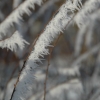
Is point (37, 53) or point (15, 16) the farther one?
point (15, 16)

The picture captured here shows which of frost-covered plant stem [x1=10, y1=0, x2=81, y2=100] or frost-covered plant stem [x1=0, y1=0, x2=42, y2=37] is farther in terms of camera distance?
frost-covered plant stem [x1=0, y1=0, x2=42, y2=37]

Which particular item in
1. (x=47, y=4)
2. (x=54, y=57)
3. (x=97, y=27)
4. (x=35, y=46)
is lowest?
(x=54, y=57)

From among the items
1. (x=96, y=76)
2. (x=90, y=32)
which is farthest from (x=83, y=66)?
(x=90, y=32)

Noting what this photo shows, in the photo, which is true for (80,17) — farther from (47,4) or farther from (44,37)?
(47,4)

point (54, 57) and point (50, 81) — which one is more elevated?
point (50, 81)

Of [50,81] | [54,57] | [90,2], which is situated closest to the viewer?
[90,2]

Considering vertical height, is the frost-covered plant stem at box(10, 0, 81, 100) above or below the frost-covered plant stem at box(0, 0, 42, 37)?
below

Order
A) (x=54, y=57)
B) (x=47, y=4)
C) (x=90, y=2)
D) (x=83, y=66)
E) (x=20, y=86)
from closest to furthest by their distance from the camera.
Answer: (x=20, y=86)
(x=90, y=2)
(x=83, y=66)
(x=47, y=4)
(x=54, y=57)

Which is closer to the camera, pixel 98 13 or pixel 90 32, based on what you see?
pixel 98 13

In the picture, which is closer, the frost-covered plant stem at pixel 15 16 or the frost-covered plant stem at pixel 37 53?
the frost-covered plant stem at pixel 37 53

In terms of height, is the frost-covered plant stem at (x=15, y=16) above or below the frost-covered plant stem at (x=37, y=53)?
above
